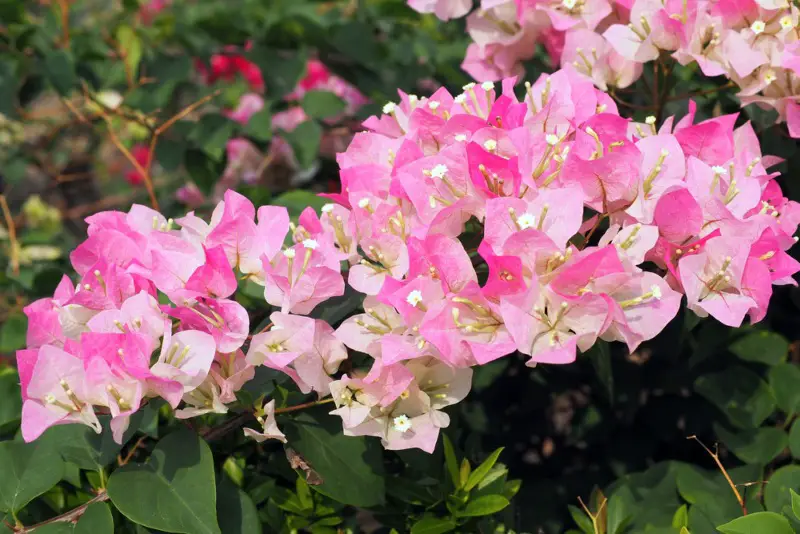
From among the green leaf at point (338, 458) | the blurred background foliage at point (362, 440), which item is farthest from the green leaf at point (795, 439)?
the green leaf at point (338, 458)

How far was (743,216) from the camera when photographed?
2.07 ft

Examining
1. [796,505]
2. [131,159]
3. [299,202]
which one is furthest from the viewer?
[131,159]

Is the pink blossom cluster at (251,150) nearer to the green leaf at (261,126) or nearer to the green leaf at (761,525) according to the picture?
the green leaf at (261,126)

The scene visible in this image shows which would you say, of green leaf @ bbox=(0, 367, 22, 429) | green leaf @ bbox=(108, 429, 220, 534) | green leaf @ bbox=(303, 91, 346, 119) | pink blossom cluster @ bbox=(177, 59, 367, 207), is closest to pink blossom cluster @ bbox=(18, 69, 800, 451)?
green leaf @ bbox=(108, 429, 220, 534)

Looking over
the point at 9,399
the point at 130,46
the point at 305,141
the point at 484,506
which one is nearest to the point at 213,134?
the point at 305,141

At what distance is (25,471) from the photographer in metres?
0.65

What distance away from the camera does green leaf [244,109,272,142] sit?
121cm

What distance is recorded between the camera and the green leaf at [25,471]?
631mm

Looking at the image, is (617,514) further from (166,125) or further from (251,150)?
(251,150)

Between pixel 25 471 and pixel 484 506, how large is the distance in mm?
371

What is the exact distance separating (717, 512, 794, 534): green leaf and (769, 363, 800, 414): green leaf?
0.25 meters

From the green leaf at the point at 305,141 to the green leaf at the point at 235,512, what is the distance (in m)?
0.60

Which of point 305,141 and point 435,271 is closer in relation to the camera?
point 435,271

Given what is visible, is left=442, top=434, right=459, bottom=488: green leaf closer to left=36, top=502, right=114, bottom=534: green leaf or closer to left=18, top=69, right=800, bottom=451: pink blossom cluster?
left=18, top=69, right=800, bottom=451: pink blossom cluster
